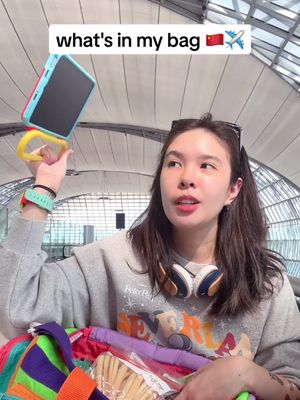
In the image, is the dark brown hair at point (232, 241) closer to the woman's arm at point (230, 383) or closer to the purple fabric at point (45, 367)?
the woman's arm at point (230, 383)

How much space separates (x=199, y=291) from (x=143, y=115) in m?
23.4

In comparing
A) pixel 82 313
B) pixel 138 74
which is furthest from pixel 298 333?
pixel 138 74

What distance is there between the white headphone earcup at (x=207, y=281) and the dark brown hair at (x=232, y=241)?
0.03 meters

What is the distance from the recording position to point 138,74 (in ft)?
64.2

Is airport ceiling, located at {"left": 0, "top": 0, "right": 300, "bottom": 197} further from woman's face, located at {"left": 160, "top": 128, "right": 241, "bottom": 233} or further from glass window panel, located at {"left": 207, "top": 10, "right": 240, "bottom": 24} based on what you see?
woman's face, located at {"left": 160, "top": 128, "right": 241, "bottom": 233}

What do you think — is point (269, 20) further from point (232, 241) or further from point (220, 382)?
point (220, 382)

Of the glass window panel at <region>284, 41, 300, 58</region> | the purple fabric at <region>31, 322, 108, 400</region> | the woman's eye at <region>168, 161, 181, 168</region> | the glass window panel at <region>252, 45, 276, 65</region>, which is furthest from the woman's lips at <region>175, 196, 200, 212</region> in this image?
the glass window panel at <region>252, 45, 276, 65</region>

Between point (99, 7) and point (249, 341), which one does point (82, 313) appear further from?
point (99, 7)

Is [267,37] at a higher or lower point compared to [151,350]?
higher

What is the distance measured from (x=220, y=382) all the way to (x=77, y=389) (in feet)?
1.20

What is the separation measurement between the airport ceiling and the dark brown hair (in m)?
12.1

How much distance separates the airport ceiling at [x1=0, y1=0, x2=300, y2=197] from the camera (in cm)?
1475

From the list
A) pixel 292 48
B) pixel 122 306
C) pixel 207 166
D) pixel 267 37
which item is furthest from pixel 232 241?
pixel 267 37

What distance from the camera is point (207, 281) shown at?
138 centimetres
